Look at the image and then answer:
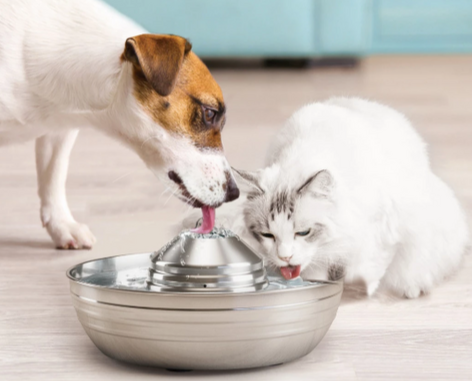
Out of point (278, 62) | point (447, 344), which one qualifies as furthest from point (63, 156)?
point (278, 62)

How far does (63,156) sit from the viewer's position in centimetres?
198

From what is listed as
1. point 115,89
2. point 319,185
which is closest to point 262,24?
point 115,89

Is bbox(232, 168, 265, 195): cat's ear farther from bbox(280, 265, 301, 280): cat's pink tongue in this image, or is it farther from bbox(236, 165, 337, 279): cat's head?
bbox(280, 265, 301, 280): cat's pink tongue

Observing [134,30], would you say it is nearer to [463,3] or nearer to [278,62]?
[278,62]

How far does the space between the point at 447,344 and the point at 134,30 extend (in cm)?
86

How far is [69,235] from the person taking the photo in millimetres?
1949

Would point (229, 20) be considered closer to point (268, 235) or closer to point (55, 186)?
point (55, 186)

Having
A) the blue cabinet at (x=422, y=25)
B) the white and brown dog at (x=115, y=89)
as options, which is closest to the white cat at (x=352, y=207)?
the white and brown dog at (x=115, y=89)

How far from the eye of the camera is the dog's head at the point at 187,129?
145 cm

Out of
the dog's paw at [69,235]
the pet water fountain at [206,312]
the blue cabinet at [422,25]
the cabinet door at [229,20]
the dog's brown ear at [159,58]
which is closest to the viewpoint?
the pet water fountain at [206,312]

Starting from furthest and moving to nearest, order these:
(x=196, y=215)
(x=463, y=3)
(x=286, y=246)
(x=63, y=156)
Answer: (x=463, y=3) → (x=63, y=156) → (x=196, y=215) → (x=286, y=246)

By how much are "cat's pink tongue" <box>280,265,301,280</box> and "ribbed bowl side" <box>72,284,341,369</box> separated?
28 centimetres

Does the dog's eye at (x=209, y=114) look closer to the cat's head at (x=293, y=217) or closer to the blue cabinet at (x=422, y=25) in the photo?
the cat's head at (x=293, y=217)

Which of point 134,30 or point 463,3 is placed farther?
point 463,3
